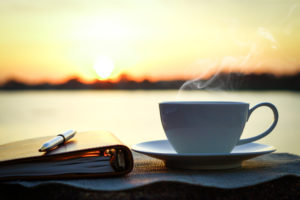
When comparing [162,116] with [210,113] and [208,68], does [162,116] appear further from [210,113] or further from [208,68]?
[208,68]

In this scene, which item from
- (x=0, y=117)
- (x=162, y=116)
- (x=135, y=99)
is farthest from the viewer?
(x=135, y=99)

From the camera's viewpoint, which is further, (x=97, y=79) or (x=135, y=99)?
(x=135, y=99)

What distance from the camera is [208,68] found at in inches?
46.3

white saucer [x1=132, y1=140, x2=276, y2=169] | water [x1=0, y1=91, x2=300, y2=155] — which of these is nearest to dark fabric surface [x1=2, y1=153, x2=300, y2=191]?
white saucer [x1=132, y1=140, x2=276, y2=169]

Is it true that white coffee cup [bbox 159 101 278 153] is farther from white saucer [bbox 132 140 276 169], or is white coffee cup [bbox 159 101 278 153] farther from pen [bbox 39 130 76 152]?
pen [bbox 39 130 76 152]

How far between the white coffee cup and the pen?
0.28 m

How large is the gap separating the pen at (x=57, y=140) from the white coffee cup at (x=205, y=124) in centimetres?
28

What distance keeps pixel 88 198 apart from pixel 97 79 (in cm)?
216

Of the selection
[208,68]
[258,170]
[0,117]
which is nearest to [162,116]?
[258,170]

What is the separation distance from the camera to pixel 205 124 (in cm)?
81

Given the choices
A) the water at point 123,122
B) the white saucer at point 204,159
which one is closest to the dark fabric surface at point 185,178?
the white saucer at point 204,159

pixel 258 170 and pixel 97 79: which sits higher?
pixel 97 79

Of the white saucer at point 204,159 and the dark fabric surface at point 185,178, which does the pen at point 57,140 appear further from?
the white saucer at point 204,159

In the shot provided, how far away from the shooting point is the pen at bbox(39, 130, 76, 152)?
Result: 29.9 inches
